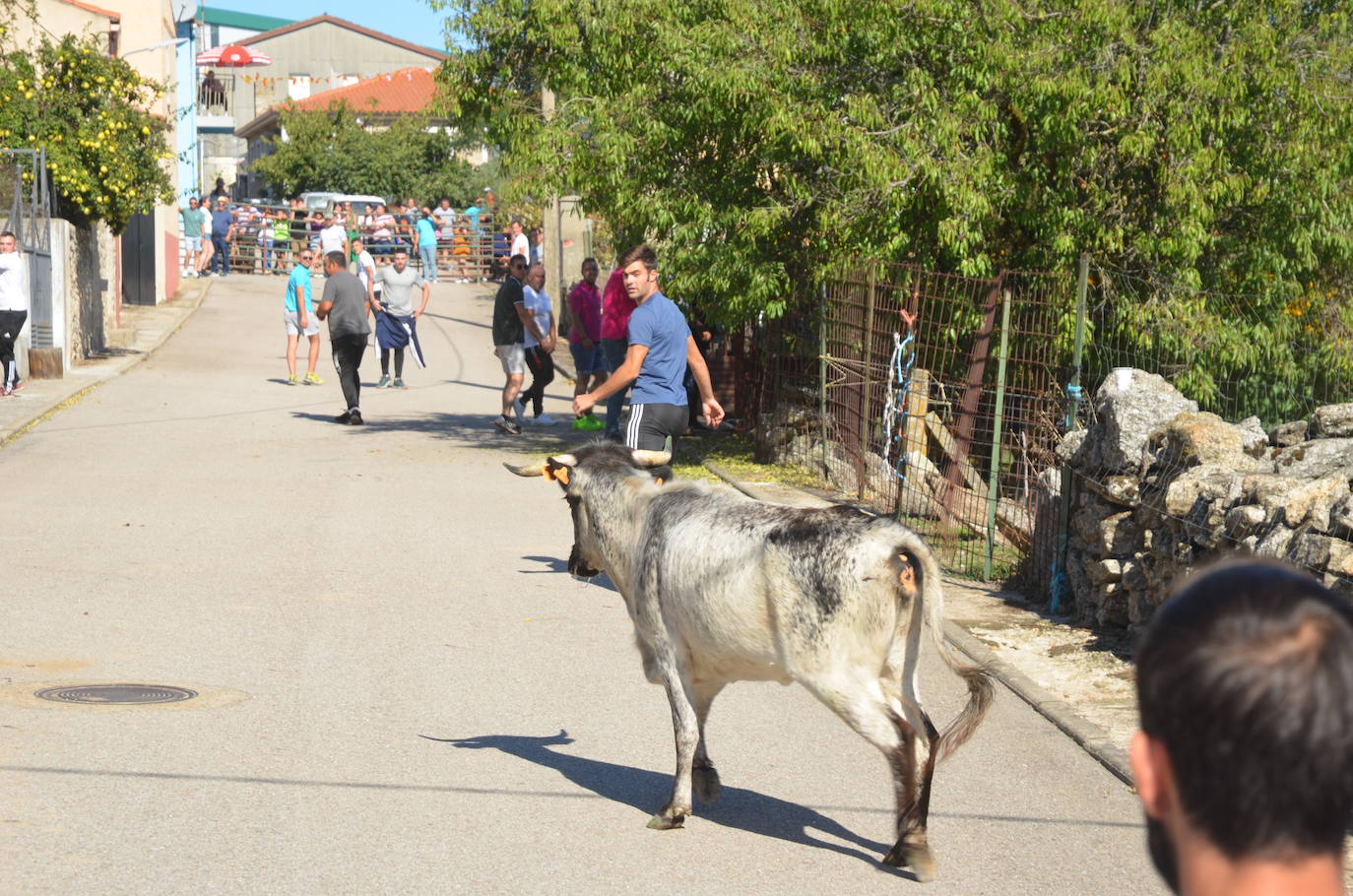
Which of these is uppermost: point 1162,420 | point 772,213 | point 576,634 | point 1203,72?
point 1203,72

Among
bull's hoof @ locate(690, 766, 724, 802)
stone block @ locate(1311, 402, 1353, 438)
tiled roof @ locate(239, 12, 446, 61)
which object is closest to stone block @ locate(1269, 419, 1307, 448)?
stone block @ locate(1311, 402, 1353, 438)

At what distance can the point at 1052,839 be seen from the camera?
5664 mm

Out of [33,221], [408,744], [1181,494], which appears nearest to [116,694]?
[408,744]

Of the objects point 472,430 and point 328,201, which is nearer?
point 472,430

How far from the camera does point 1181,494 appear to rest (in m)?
8.20

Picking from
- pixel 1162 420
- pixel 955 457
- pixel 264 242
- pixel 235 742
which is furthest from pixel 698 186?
pixel 264 242

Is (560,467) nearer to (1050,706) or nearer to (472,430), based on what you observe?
(1050,706)

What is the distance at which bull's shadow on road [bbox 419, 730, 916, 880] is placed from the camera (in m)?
5.71

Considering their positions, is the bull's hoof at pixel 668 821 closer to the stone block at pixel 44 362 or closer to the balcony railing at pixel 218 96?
the stone block at pixel 44 362

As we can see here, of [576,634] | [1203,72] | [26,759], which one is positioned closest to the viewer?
[26,759]

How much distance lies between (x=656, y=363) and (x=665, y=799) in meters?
4.40

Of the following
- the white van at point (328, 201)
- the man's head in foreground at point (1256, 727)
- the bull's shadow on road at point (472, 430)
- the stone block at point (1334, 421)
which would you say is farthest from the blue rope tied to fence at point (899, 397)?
the white van at point (328, 201)

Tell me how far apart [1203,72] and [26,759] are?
10229 millimetres

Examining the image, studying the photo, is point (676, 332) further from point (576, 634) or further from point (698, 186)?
point (698, 186)
